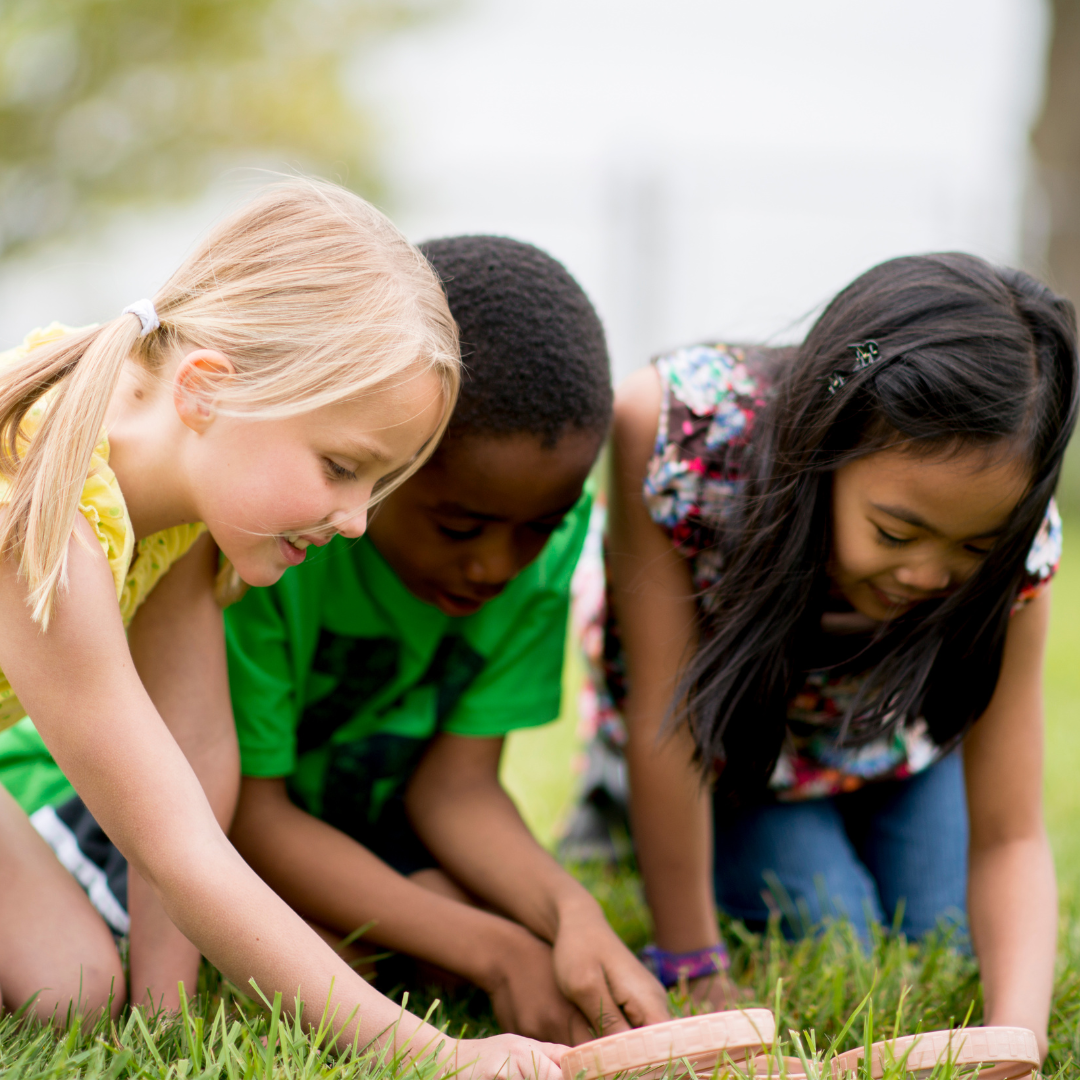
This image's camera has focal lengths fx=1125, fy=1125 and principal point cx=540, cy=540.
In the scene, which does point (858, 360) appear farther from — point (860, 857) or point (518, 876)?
point (860, 857)

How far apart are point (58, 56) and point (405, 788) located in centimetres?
1107

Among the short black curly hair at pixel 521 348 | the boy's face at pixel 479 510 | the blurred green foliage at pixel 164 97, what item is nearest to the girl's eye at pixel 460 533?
the boy's face at pixel 479 510

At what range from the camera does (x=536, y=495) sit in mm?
1484

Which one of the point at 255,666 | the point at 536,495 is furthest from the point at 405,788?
the point at 536,495

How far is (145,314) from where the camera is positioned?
1.24 metres

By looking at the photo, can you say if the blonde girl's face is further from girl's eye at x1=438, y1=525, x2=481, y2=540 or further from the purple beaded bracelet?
the purple beaded bracelet

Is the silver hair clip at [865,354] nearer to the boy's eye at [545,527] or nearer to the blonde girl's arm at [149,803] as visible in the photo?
the boy's eye at [545,527]

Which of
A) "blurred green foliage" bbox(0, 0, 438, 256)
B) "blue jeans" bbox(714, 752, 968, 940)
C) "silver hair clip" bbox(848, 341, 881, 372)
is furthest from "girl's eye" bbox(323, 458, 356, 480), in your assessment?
"blurred green foliage" bbox(0, 0, 438, 256)

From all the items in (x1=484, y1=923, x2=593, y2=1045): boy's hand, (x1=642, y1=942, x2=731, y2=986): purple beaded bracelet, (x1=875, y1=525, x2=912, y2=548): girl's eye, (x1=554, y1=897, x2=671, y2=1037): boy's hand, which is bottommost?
(x1=642, y1=942, x2=731, y2=986): purple beaded bracelet

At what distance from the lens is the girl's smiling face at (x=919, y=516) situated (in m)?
1.38

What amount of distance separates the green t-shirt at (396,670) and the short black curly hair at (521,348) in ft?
0.93

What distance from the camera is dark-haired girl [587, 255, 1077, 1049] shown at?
1.40 m

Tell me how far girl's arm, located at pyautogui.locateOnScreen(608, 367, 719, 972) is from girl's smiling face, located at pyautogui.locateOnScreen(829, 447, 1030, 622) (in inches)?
10.5

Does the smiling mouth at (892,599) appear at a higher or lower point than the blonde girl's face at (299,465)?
lower
